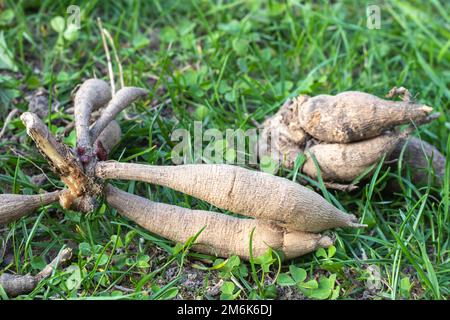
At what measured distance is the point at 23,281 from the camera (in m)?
1.62

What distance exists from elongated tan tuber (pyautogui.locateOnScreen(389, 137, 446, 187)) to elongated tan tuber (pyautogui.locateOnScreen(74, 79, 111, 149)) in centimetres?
96

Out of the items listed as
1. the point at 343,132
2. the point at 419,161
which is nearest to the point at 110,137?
the point at 343,132

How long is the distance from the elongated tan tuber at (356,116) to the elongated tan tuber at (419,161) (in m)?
0.17

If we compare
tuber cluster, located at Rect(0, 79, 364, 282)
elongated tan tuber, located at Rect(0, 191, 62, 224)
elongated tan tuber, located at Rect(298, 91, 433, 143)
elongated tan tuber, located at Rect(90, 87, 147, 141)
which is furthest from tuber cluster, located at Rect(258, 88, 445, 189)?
elongated tan tuber, located at Rect(0, 191, 62, 224)

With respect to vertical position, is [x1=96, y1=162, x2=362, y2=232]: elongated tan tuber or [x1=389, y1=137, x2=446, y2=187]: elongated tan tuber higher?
[x1=96, y1=162, x2=362, y2=232]: elongated tan tuber

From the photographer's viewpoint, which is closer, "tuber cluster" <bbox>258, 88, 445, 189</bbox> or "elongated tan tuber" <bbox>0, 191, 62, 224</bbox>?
"elongated tan tuber" <bbox>0, 191, 62, 224</bbox>

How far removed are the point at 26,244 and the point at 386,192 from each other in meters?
1.16

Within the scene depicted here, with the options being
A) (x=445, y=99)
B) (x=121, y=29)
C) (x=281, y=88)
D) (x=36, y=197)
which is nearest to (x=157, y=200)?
(x=36, y=197)

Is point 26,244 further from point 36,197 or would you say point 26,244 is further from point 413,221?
point 413,221

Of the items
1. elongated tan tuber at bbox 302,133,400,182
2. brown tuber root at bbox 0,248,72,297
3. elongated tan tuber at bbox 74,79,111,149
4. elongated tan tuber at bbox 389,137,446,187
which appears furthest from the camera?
elongated tan tuber at bbox 389,137,446,187

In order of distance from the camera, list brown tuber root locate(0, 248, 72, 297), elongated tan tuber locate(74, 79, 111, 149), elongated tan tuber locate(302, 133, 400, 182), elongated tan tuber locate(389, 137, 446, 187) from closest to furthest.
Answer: brown tuber root locate(0, 248, 72, 297)
elongated tan tuber locate(74, 79, 111, 149)
elongated tan tuber locate(302, 133, 400, 182)
elongated tan tuber locate(389, 137, 446, 187)

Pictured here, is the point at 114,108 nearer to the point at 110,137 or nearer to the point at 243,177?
the point at 110,137

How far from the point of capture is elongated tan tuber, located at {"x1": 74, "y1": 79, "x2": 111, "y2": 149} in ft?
5.76

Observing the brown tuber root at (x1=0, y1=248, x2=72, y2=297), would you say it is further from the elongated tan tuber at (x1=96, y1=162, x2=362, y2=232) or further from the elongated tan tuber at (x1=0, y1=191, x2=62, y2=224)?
the elongated tan tuber at (x1=96, y1=162, x2=362, y2=232)
